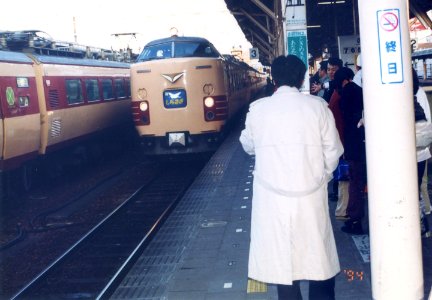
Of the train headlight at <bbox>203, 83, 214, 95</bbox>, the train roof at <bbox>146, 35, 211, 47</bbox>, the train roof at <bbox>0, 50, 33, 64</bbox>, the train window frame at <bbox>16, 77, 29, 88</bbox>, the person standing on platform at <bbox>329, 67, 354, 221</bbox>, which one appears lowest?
the person standing on platform at <bbox>329, 67, 354, 221</bbox>

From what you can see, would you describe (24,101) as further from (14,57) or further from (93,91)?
(93,91)

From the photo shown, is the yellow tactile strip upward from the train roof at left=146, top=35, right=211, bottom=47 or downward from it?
downward

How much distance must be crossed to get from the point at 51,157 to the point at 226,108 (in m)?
4.11

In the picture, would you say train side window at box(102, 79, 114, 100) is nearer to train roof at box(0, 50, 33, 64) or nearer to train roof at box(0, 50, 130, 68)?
train roof at box(0, 50, 130, 68)

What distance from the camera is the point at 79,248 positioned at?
7773 millimetres

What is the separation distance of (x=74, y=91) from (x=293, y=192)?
37.3 ft

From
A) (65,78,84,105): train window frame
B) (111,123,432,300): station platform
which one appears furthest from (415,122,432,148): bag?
(65,78,84,105): train window frame

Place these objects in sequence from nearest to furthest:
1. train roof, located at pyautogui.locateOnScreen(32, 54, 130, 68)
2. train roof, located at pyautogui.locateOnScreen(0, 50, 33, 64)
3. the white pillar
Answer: the white pillar < train roof, located at pyautogui.locateOnScreen(0, 50, 33, 64) < train roof, located at pyautogui.locateOnScreen(32, 54, 130, 68)

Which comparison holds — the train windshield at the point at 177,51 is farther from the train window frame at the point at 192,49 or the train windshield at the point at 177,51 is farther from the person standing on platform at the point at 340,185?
the person standing on platform at the point at 340,185

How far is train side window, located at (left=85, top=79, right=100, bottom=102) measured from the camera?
1496 centimetres

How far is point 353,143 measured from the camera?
19.5ft

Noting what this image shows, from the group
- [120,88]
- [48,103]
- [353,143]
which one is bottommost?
[353,143]

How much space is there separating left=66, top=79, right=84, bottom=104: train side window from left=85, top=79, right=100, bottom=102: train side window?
1.80ft

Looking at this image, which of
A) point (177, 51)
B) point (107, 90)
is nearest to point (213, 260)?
point (177, 51)
